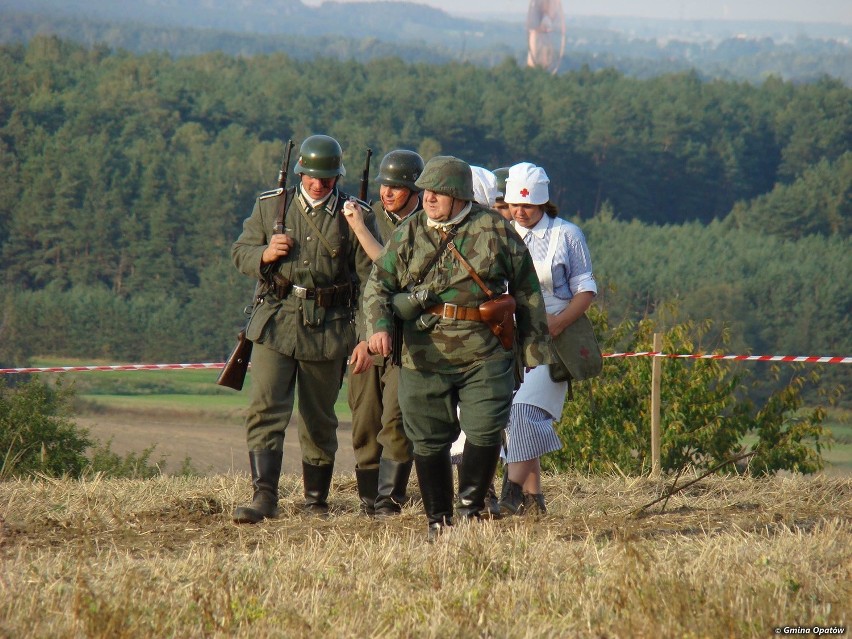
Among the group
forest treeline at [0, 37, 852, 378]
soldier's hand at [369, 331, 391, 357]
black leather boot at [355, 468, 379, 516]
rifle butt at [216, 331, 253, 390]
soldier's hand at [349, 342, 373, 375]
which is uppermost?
soldier's hand at [369, 331, 391, 357]

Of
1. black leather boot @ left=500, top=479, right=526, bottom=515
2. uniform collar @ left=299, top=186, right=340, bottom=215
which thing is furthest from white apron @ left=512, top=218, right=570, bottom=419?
uniform collar @ left=299, top=186, right=340, bottom=215

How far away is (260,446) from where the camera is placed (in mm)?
6945

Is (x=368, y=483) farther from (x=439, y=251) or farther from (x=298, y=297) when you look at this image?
(x=439, y=251)

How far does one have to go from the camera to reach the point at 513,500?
6859 mm

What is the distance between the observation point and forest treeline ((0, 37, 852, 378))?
81.3 m

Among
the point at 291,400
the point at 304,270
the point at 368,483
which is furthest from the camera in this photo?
the point at 368,483

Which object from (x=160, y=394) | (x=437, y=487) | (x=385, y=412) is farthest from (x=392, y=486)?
(x=160, y=394)

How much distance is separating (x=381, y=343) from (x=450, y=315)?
323mm

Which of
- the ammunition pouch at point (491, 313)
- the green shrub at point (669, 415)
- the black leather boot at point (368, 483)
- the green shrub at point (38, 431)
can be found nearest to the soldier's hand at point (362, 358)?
the ammunition pouch at point (491, 313)

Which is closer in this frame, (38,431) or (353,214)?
(353,214)

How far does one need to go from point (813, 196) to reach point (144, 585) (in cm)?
10592

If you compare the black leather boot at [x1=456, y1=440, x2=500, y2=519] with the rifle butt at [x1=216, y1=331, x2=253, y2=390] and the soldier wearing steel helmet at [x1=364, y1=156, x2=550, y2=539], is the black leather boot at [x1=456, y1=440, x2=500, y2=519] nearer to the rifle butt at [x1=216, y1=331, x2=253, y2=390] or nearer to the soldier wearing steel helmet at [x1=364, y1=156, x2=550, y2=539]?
the soldier wearing steel helmet at [x1=364, y1=156, x2=550, y2=539]

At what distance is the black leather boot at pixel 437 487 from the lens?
611 cm

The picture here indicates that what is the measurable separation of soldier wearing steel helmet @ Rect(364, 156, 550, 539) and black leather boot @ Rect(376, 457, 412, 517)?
0.91 meters
